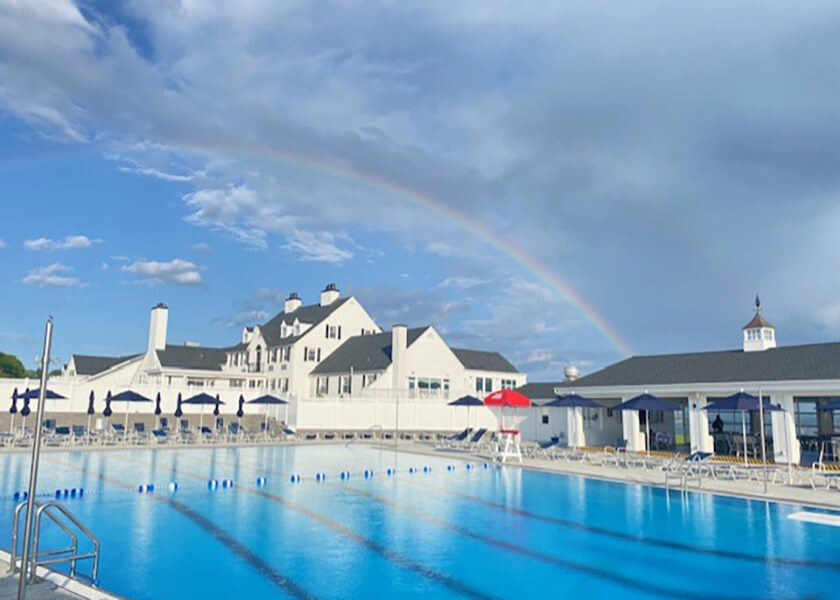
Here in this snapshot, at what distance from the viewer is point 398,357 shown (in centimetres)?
4697

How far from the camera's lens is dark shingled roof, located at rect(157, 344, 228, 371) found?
170 feet

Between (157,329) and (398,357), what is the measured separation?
21192 millimetres

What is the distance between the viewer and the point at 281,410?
42688mm

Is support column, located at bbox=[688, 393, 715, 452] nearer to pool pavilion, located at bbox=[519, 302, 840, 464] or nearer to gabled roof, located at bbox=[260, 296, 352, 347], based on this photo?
pool pavilion, located at bbox=[519, 302, 840, 464]

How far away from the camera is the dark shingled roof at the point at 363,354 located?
47.6m

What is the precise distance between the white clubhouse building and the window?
110 mm

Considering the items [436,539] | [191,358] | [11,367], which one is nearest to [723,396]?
[436,539]

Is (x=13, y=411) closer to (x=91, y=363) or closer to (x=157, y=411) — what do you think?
(x=157, y=411)

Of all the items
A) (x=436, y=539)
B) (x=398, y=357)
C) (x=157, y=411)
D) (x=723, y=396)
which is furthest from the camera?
(x=398, y=357)

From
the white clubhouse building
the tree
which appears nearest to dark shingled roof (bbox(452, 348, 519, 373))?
the white clubhouse building

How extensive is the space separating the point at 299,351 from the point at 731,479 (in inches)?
1440

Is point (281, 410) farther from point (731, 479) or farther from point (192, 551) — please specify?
point (192, 551)

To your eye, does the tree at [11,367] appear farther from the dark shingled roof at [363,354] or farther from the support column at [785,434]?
the support column at [785,434]

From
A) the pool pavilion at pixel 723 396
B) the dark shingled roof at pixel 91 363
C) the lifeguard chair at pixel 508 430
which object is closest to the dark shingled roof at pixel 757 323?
the pool pavilion at pixel 723 396
